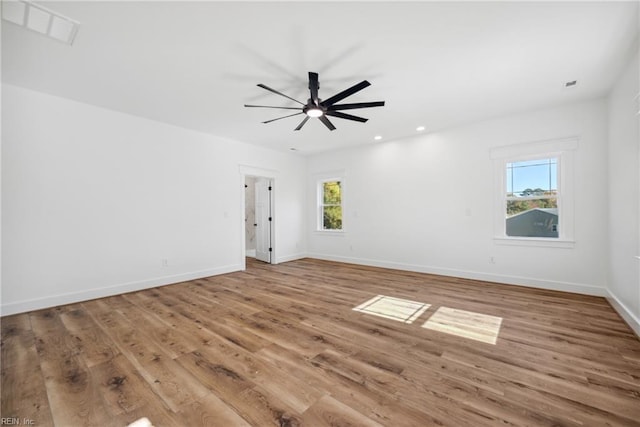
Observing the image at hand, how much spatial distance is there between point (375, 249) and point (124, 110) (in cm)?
547

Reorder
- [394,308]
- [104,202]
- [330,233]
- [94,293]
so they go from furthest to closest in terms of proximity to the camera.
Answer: [330,233] → [104,202] → [94,293] → [394,308]

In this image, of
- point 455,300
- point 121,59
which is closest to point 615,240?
point 455,300

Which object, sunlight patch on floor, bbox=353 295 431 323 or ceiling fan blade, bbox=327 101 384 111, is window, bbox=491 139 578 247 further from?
ceiling fan blade, bbox=327 101 384 111

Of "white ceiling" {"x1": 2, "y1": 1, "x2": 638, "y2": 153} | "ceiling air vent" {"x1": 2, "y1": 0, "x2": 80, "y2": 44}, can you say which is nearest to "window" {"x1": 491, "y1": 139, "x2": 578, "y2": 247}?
"white ceiling" {"x1": 2, "y1": 1, "x2": 638, "y2": 153}

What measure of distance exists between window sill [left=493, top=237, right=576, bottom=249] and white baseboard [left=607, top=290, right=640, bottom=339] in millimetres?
772

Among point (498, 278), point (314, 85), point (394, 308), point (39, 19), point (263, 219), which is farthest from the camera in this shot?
point (263, 219)

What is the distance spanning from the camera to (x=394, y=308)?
3410 millimetres

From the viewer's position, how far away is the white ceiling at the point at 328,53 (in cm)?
216

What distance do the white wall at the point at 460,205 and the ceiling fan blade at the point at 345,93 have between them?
10.2 ft

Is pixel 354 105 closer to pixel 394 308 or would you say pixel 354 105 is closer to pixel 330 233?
pixel 394 308

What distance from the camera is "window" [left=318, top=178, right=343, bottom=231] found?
6.98m

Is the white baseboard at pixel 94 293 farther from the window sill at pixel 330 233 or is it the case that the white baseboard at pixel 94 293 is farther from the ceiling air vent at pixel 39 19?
the ceiling air vent at pixel 39 19

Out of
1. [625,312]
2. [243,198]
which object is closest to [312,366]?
[625,312]

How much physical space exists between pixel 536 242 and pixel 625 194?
1.41 metres
